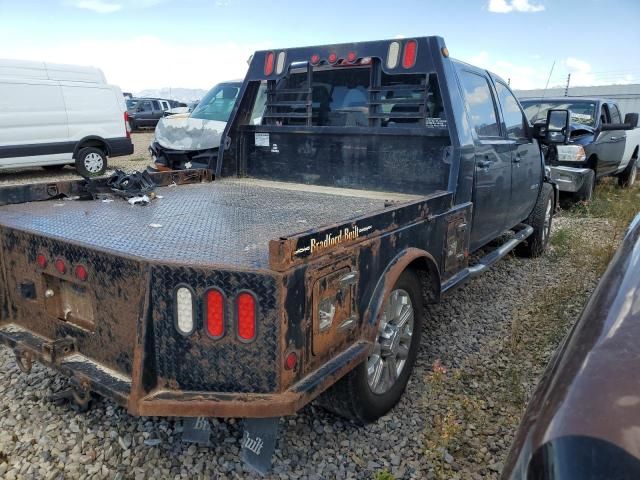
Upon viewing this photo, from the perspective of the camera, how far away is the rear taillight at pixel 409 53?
3.75 meters

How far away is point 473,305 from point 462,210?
1.38 m

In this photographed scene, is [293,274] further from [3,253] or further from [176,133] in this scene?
[176,133]

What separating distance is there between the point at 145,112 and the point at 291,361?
27.3 meters

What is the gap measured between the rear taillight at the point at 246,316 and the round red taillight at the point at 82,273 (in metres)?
0.82

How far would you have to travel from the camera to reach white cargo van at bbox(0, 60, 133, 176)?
10719mm

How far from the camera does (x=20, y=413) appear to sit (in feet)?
9.77

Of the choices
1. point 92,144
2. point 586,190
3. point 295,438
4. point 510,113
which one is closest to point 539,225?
point 510,113

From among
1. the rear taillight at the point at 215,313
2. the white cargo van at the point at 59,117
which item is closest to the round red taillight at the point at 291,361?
the rear taillight at the point at 215,313

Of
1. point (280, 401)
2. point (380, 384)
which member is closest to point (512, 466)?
point (280, 401)

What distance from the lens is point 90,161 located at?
Answer: 12.2 metres

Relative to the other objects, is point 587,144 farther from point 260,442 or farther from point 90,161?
point 90,161

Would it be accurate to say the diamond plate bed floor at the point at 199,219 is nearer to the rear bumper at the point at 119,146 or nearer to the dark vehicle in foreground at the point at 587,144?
the dark vehicle in foreground at the point at 587,144

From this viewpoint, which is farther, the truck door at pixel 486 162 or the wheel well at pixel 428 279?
the truck door at pixel 486 162

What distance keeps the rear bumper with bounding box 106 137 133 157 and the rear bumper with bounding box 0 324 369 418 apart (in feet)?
35.6
